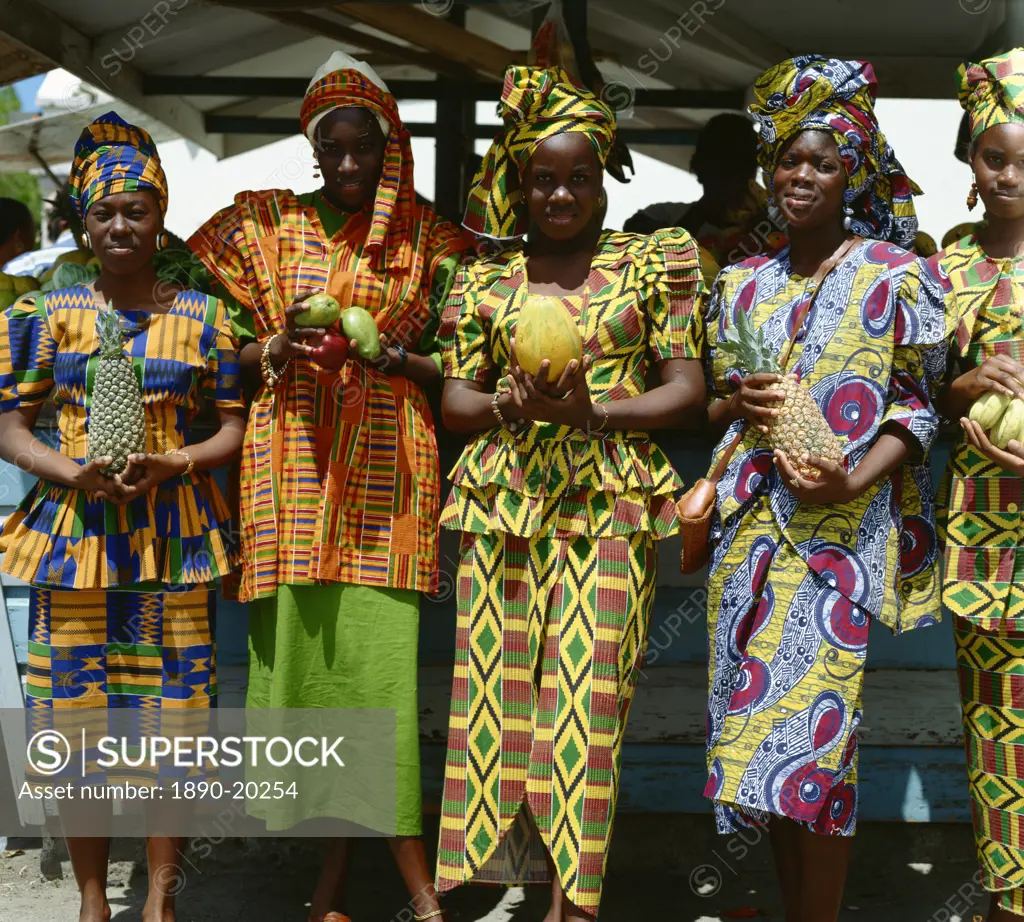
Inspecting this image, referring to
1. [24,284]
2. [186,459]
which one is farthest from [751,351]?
[24,284]

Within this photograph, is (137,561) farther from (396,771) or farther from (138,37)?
(138,37)

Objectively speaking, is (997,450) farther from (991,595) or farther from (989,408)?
(991,595)

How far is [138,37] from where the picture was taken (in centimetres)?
639

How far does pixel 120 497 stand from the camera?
3.68 metres

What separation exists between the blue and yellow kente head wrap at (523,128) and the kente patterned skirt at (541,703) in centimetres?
95

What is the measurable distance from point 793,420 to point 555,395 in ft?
2.01

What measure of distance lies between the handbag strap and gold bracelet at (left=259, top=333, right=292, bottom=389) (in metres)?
1.31

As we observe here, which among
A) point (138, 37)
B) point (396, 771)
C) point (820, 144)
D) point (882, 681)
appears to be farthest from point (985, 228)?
point (138, 37)

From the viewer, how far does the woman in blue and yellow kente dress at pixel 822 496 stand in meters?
3.38

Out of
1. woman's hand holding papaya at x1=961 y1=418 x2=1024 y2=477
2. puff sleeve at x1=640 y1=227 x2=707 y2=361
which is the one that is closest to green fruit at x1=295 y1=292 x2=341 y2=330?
puff sleeve at x1=640 y1=227 x2=707 y2=361

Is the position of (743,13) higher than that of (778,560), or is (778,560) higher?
(743,13)

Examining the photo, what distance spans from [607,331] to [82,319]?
1525 millimetres

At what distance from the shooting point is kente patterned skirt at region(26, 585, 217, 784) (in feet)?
12.6

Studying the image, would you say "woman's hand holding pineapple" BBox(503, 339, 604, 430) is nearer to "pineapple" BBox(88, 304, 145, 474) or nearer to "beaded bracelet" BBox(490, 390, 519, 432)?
"beaded bracelet" BBox(490, 390, 519, 432)
